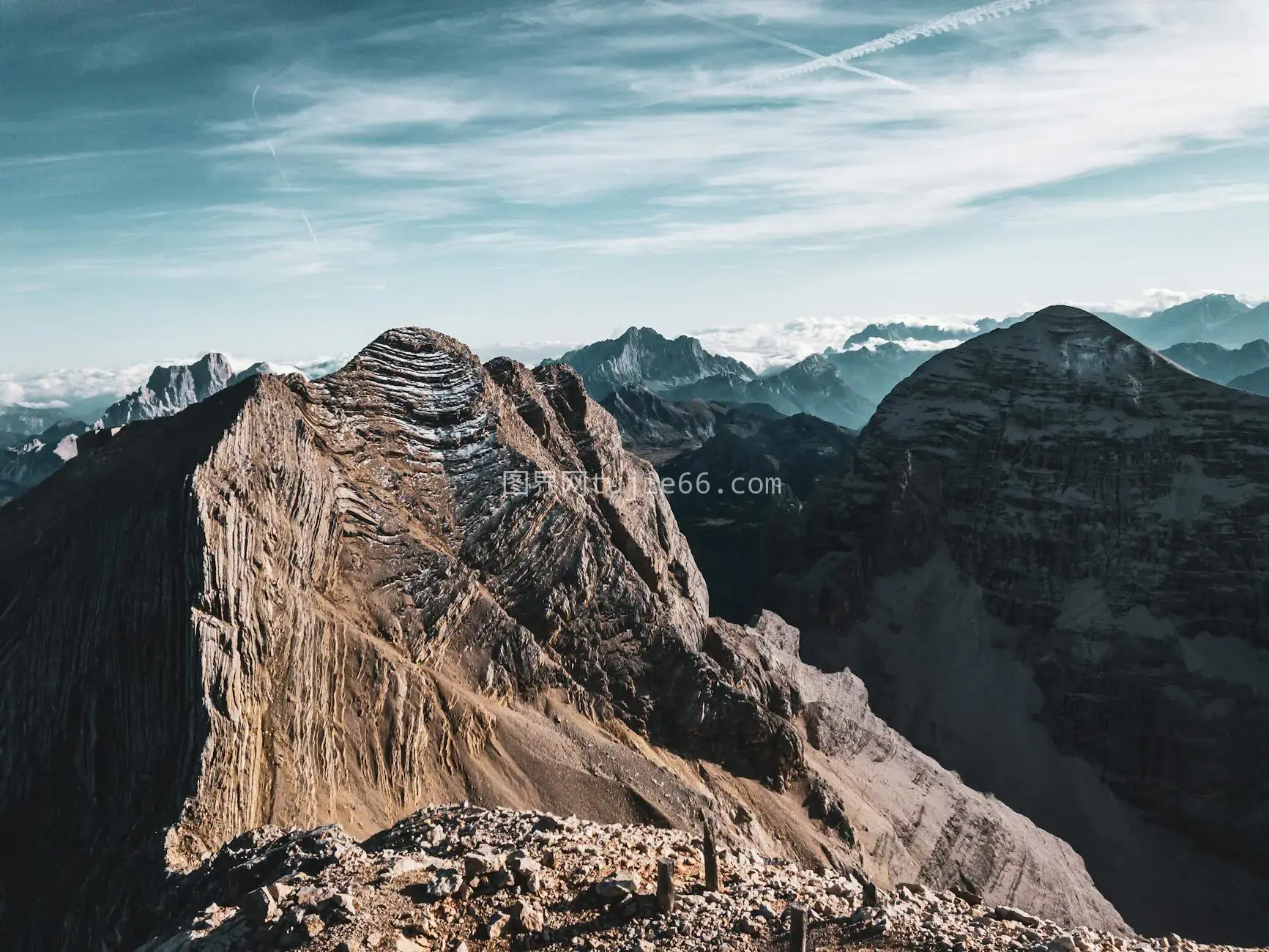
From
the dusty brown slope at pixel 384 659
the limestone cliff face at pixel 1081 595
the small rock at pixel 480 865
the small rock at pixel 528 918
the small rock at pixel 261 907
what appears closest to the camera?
the small rock at pixel 261 907

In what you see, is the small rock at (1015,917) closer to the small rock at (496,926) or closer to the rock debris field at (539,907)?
the rock debris field at (539,907)

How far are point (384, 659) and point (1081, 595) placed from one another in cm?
12397

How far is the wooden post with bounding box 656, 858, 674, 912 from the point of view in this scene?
21.7 metres

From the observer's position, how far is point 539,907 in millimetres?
21469

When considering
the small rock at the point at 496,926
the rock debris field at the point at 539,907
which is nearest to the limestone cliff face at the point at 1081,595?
the rock debris field at the point at 539,907

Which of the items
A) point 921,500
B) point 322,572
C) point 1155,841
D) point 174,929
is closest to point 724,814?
point 322,572

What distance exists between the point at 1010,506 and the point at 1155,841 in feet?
188

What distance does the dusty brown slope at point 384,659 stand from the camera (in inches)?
Answer: 1458

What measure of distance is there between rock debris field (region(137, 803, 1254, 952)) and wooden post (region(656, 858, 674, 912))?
12 cm

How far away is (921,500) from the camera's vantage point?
6156 inches

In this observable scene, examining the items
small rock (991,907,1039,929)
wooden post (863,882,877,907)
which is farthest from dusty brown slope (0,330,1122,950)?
small rock (991,907,1039,929)

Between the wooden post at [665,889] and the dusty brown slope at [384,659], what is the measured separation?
61.4ft

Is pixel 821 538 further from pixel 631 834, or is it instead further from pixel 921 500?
pixel 631 834

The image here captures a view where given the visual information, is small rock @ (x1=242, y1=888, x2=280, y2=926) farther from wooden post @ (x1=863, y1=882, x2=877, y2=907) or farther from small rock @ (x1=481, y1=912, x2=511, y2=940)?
wooden post @ (x1=863, y1=882, x2=877, y2=907)
